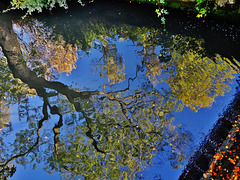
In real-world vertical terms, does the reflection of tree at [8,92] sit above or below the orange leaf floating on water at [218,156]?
above

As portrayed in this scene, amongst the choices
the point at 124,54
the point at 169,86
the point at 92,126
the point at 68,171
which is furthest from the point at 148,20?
the point at 68,171

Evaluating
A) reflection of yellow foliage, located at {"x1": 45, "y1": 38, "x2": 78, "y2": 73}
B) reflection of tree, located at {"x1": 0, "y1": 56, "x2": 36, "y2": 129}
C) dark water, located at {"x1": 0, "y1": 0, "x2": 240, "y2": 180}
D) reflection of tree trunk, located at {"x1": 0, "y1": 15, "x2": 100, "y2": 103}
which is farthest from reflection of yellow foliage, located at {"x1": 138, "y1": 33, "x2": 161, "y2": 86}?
reflection of tree, located at {"x1": 0, "y1": 56, "x2": 36, "y2": 129}

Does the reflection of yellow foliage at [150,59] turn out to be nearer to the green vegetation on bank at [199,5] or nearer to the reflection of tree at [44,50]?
the green vegetation on bank at [199,5]

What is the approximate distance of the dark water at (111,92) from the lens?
4.14m

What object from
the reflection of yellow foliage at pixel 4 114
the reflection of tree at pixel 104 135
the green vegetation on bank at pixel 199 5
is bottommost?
the reflection of tree at pixel 104 135

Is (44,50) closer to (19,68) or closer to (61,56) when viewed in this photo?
(61,56)

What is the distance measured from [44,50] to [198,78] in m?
4.80

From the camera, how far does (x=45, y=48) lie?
21.5 ft

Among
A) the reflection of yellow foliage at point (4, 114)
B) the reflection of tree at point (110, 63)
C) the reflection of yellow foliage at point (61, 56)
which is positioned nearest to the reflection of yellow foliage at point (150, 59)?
the reflection of tree at point (110, 63)

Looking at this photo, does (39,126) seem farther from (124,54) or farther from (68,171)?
(124,54)

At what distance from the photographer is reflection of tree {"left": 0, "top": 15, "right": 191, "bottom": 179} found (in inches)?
160

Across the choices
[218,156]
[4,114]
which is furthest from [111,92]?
[218,156]

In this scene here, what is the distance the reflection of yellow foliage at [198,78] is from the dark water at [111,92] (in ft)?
0.08

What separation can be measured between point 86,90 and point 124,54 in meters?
1.75
